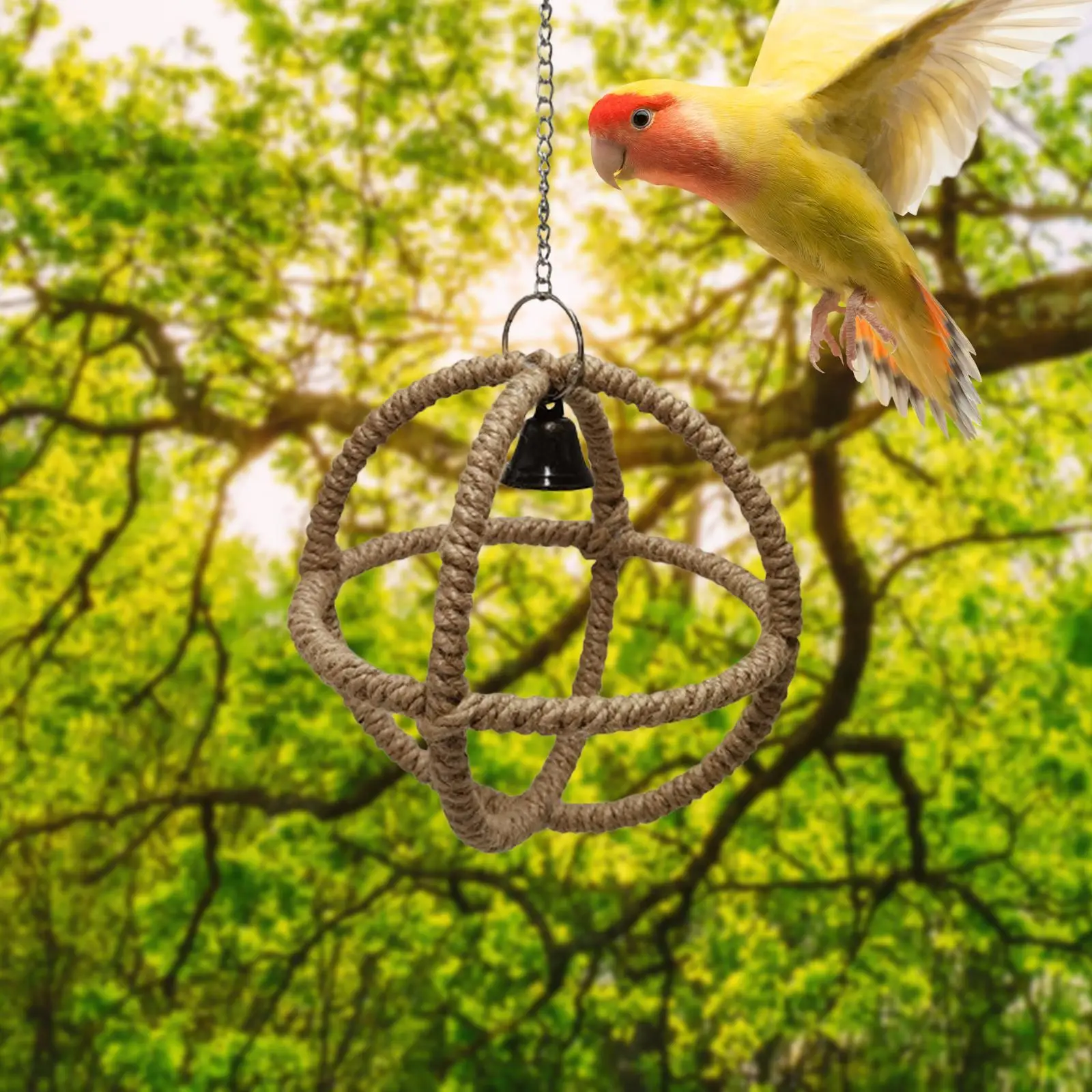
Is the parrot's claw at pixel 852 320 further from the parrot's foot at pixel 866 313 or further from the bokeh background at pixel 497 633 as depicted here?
the bokeh background at pixel 497 633

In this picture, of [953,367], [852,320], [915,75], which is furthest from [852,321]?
[915,75]

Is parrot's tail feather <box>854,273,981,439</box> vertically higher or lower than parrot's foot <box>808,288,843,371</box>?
lower

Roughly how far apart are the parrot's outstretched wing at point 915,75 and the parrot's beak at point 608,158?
19 cm

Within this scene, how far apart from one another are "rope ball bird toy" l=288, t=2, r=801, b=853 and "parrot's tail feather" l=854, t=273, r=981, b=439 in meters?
0.21

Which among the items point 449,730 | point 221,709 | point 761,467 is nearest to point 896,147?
point 449,730

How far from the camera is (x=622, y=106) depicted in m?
1.16

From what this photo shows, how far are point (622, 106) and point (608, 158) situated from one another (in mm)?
50

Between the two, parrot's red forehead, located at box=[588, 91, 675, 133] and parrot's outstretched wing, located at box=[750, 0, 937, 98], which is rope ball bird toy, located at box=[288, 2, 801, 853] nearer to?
parrot's red forehead, located at box=[588, 91, 675, 133]

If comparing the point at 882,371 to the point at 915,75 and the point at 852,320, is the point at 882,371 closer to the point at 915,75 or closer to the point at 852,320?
the point at 852,320

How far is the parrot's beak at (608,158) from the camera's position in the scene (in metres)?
1.18

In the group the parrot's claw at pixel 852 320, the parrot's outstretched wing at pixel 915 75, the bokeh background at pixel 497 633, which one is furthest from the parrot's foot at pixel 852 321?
the bokeh background at pixel 497 633

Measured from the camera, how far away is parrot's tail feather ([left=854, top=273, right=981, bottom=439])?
3.92 feet

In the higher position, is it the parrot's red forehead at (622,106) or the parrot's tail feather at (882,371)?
the parrot's red forehead at (622,106)

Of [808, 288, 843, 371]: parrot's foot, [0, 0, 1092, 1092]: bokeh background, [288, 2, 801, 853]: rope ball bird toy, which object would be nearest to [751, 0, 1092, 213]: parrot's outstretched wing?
[808, 288, 843, 371]: parrot's foot
